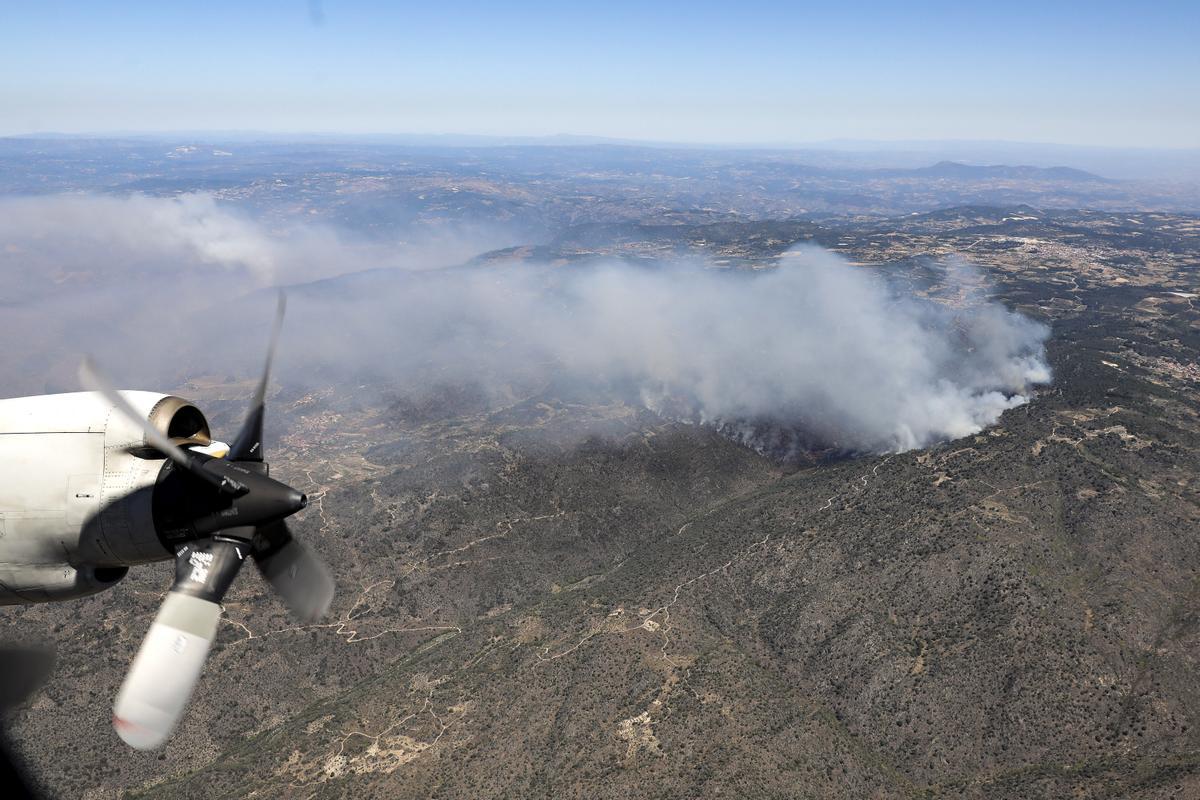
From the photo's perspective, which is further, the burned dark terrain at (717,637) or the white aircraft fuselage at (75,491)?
the burned dark terrain at (717,637)

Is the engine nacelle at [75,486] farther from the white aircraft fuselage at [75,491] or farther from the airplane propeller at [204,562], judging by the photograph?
the airplane propeller at [204,562]

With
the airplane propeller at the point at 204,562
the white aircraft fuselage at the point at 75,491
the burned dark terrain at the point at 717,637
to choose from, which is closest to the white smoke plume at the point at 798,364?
the burned dark terrain at the point at 717,637

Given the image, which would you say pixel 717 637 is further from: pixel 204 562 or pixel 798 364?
pixel 798 364

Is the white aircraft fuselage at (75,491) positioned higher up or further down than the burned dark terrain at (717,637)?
higher up

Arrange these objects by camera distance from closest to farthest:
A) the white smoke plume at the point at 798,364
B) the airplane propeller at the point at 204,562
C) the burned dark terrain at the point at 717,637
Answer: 1. the airplane propeller at the point at 204,562
2. the burned dark terrain at the point at 717,637
3. the white smoke plume at the point at 798,364

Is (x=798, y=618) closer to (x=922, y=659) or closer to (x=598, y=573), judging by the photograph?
(x=922, y=659)

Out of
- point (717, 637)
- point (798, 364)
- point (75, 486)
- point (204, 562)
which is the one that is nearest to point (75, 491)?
point (75, 486)

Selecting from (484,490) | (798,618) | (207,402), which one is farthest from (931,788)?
(207,402)
